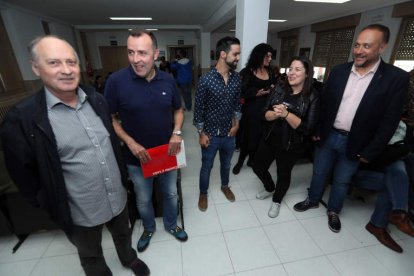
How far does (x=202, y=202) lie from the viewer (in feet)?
7.55

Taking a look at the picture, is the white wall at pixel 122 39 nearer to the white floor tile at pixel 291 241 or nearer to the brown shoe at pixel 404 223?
the white floor tile at pixel 291 241

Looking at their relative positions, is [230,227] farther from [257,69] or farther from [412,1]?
[412,1]

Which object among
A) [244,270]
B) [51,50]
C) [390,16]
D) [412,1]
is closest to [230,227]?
[244,270]

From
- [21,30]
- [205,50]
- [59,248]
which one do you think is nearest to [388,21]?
[205,50]

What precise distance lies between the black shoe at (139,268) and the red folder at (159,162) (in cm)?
70

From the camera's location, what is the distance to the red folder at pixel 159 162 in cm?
148

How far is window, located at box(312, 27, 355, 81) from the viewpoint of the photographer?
661cm

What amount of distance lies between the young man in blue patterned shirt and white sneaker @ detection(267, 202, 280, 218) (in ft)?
2.30

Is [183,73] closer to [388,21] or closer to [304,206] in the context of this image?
[304,206]

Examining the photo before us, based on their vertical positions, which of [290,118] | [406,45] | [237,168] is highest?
[406,45]

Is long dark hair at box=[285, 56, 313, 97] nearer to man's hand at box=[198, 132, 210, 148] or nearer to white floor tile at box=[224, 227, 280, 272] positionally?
man's hand at box=[198, 132, 210, 148]

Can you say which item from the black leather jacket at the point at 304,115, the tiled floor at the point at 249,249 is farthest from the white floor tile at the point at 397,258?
the black leather jacket at the point at 304,115

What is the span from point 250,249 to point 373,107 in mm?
1486

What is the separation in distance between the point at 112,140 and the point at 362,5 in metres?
6.84
